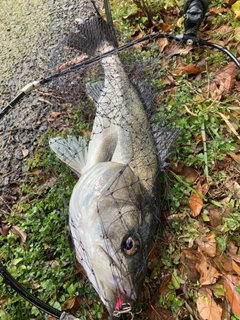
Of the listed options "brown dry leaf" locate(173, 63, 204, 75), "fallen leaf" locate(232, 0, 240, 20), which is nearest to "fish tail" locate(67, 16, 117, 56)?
"brown dry leaf" locate(173, 63, 204, 75)

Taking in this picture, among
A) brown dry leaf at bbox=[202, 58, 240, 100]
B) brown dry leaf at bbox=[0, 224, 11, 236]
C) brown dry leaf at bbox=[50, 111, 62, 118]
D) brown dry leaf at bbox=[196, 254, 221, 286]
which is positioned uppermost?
brown dry leaf at bbox=[50, 111, 62, 118]

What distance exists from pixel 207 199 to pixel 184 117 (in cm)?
86

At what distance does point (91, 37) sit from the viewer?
3336 millimetres

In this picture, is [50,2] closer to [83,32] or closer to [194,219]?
[83,32]

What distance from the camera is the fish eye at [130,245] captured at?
2029 millimetres

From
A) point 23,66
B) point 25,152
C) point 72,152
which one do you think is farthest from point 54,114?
point 23,66

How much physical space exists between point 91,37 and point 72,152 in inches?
52.2

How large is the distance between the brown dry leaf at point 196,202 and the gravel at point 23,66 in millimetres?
1609

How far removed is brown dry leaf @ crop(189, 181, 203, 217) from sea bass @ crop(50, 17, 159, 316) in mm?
439

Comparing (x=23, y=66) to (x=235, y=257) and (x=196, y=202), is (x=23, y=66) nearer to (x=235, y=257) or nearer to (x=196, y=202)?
(x=196, y=202)

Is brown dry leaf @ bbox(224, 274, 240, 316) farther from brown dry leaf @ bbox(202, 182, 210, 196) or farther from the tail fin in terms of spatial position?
the tail fin

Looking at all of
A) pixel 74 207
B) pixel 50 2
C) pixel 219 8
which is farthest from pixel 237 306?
pixel 50 2

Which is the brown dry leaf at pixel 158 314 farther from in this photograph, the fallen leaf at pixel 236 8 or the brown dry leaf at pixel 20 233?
the fallen leaf at pixel 236 8

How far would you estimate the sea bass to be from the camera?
1972 mm
